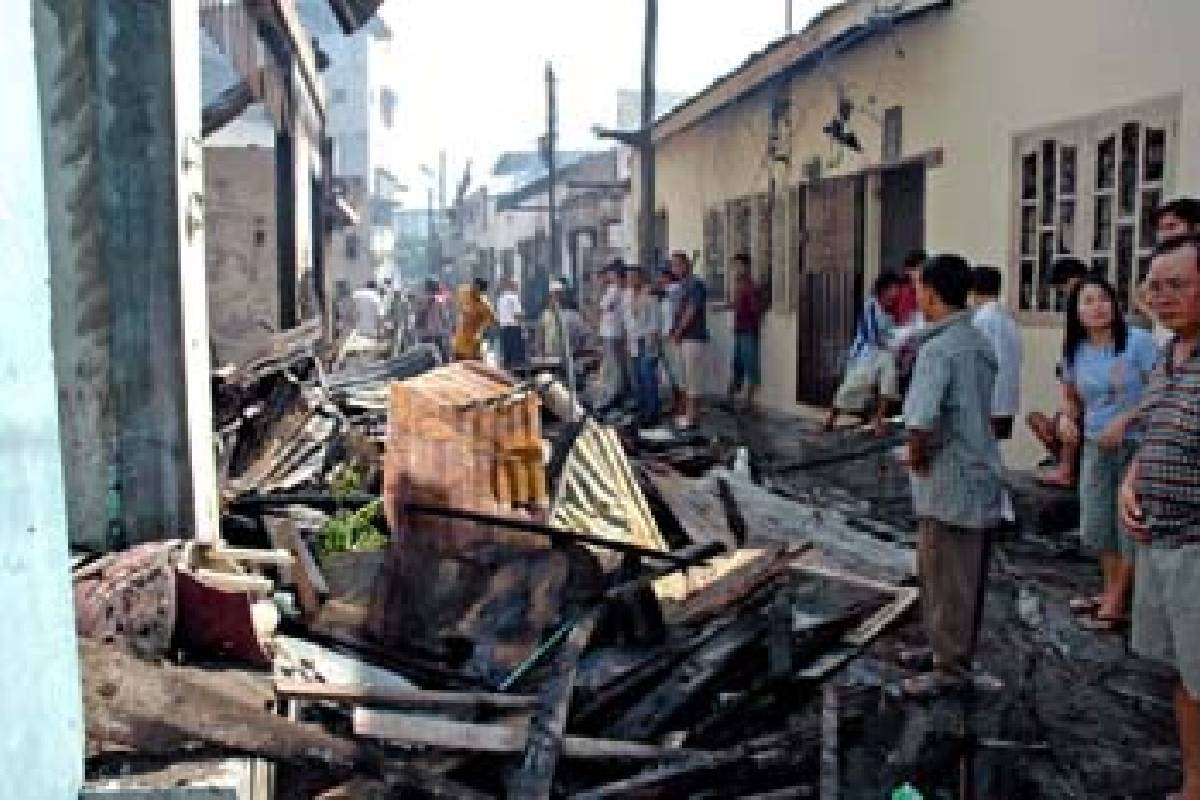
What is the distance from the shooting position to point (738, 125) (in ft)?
51.6

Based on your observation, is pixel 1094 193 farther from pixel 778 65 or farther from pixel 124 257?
pixel 124 257

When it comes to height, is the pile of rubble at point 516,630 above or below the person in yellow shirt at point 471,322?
below

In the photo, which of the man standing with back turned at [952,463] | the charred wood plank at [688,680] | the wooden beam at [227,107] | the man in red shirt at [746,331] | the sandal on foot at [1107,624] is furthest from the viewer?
the man in red shirt at [746,331]

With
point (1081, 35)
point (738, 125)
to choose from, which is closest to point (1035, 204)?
point (1081, 35)

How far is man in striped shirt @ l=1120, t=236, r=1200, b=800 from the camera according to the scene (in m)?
3.50

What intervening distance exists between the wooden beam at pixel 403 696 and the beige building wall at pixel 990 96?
5.31 metres

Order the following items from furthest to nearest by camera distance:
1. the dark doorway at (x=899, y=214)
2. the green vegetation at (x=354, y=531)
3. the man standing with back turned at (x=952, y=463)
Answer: the dark doorway at (x=899, y=214), the green vegetation at (x=354, y=531), the man standing with back turned at (x=952, y=463)

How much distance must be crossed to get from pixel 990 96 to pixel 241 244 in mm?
8285

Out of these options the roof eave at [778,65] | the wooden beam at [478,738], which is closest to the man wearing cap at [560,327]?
the roof eave at [778,65]

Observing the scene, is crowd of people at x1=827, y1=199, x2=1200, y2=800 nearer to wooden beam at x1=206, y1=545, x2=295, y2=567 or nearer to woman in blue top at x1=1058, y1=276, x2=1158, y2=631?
woman in blue top at x1=1058, y1=276, x2=1158, y2=631

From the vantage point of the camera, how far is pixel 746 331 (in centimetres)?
1445

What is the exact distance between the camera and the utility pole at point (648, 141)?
61.2 ft

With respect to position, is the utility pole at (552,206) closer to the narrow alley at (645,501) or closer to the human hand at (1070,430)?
the narrow alley at (645,501)

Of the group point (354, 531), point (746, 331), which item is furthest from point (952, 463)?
point (746, 331)
